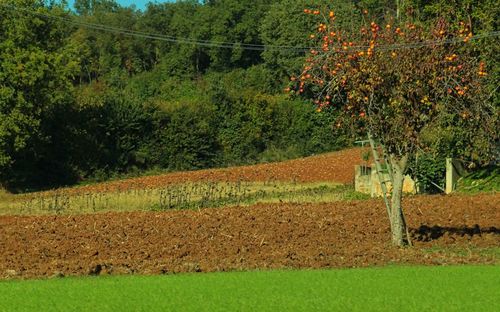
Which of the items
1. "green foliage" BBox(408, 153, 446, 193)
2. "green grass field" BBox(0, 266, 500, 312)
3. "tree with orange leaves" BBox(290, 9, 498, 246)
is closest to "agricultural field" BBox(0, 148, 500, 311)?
"green grass field" BBox(0, 266, 500, 312)

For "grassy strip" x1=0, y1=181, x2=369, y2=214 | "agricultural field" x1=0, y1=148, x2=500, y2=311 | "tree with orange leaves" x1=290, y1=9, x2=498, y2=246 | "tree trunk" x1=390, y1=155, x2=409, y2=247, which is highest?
"tree with orange leaves" x1=290, y1=9, x2=498, y2=246

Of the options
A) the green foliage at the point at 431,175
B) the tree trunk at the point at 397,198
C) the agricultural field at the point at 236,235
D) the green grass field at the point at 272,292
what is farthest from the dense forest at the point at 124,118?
the green grass field at the point at 272,292

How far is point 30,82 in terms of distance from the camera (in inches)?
1559

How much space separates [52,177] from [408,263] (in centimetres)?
3222

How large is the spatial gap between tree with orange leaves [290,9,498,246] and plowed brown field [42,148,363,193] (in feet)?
62.5

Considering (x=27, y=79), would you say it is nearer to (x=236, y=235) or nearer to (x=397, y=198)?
(x=236, y=235)

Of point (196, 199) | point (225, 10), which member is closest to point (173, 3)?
point (225, 10)

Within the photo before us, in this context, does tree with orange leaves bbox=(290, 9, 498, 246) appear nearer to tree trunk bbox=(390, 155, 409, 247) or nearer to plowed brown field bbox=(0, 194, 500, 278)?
tree trunk bbox=(390, 155, 409, 247)

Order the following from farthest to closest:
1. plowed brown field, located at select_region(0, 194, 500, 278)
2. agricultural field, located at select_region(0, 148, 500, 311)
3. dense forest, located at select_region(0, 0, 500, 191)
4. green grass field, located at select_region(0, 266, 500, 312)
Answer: dense forest, located at select_region(0, 0, 500, 191) → plowed brown field, located at select_region(0, 194, 500, 278) → agricultural field, located at select_region(0, 148, 500, 311) → green grass field, located at select_region(0, 266, 500, 312)

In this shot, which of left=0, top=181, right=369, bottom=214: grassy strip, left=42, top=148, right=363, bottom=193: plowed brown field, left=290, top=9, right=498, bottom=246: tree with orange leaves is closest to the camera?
left=290, top=9, right=498, bottom=246: tree with orange leaves

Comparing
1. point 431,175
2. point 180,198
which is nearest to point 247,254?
point 180,198

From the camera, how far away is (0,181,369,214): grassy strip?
28828 millimetres

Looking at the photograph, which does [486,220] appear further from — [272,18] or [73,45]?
[272,18]

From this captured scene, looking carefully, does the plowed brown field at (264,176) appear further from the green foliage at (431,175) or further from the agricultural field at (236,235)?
the agricultural field at (236,235)
